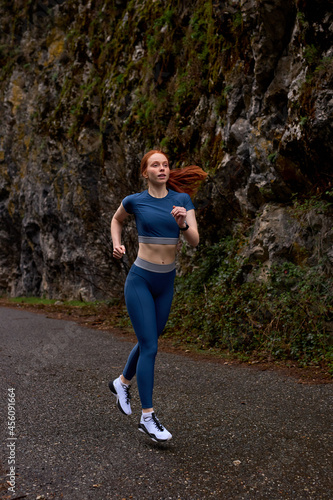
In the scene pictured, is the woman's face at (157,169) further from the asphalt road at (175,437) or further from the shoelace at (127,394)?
the asphalt road at (175,437)

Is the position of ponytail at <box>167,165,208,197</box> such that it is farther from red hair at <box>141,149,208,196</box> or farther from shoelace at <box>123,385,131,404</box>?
shoelace at <box>123,385,131,404</box>

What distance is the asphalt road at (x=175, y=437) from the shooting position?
8.59ft

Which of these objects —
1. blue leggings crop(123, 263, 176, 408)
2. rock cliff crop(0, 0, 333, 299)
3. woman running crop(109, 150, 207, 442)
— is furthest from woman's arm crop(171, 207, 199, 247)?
rock cliff crop(0, 0, 333, 299)

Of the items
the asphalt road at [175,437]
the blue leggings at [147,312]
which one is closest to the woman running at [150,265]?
the blue leggings at [147,312]

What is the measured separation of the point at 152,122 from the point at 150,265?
31.6 ft

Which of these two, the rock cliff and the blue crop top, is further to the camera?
the rock cliff

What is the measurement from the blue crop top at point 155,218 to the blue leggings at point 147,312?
0.28 meters

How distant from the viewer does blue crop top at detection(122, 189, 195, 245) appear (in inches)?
144

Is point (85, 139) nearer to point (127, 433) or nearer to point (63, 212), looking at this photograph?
point (63, 212)

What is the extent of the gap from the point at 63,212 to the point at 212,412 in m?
15.7

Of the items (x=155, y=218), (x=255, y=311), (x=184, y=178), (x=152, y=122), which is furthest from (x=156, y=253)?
(x=152, y=122)

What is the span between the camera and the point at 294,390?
4.57 m

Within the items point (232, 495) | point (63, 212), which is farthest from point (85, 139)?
point (232, 495)

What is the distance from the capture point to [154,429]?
3238 millimetres
